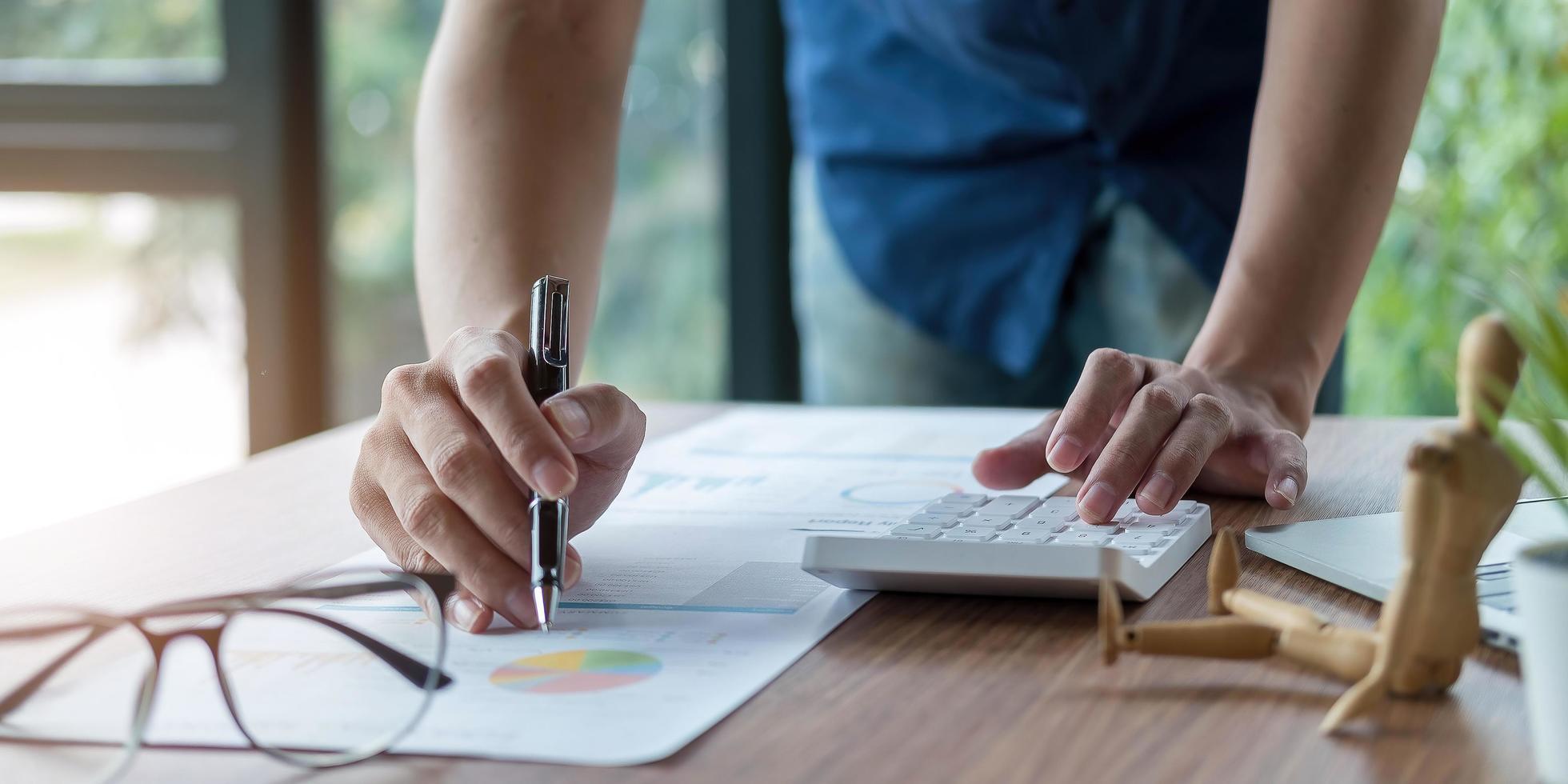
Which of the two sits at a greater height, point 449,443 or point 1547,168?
point 1547,168

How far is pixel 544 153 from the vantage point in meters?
0.98

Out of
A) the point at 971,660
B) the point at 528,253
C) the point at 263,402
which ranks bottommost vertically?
the point at 263,402

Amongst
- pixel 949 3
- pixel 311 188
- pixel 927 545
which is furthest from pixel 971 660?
pixel 311 188

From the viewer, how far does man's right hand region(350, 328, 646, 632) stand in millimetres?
592

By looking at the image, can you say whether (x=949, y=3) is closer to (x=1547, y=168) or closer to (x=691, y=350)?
(x=691, y=350)

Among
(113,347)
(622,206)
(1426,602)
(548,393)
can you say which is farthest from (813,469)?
(113,347)

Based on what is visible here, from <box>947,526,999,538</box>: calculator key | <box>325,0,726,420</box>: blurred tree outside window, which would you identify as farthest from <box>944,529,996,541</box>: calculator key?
<box>325,0,726,420</box>: blurred tree outside window

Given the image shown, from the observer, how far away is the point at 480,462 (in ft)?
2.05

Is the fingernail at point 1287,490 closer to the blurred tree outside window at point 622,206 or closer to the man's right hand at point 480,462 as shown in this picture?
the man's right hand at point 480,462

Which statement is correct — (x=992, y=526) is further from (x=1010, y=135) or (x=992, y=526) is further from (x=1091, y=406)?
(x=1010, y=135)

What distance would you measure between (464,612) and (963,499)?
284 mm

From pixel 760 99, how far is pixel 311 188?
83 centimetres

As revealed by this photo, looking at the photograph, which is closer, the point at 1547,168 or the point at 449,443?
the point at 449,443

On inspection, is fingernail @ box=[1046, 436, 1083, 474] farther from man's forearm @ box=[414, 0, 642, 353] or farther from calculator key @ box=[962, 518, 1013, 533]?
man's forearm @ box=[414, 0, 642, 353]
